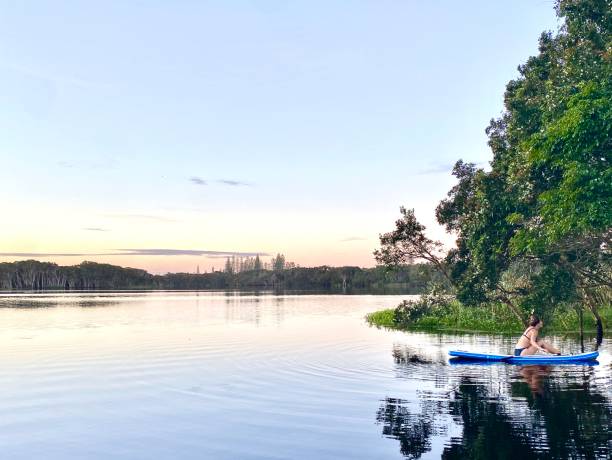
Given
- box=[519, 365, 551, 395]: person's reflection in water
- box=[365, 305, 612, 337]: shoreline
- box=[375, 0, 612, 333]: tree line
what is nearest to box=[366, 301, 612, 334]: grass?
box=[365, 305, 612, 337]: shoreline

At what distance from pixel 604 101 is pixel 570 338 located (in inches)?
920

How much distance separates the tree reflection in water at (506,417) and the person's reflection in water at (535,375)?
4 cm

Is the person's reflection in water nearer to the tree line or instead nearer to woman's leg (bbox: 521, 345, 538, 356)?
woman's leg (bbox: 521, 345, 538, 356)

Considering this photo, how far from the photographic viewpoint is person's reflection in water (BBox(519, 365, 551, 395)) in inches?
874

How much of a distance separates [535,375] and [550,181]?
910 centimetres

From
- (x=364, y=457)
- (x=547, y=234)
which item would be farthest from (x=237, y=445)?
(x=547, y=234)

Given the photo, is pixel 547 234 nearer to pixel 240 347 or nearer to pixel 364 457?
pixel 364 457

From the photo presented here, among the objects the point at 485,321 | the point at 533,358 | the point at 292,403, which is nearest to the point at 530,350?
the point at 533,358

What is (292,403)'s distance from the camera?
2006cm

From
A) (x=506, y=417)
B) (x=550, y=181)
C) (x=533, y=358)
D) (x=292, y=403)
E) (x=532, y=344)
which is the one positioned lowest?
(x=292, y=403)

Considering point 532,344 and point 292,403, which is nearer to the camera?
point 292,403

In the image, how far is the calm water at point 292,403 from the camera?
1503 centimetres

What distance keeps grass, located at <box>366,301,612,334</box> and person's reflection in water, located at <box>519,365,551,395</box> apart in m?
18.2

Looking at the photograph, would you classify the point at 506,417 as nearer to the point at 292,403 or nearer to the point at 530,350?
the point at 292,403
